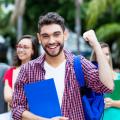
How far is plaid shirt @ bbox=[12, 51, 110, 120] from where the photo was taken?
13.6 ft

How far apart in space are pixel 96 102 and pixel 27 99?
20.6 inches

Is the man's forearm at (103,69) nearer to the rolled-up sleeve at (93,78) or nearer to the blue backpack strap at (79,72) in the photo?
the rolled-up sleeve at (93,78)

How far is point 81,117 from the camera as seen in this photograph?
4.18 metres

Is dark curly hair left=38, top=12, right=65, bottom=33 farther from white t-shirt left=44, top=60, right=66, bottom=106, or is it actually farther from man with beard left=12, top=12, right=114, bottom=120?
white t-shirt left=44, top=60, right=66, bottom=106

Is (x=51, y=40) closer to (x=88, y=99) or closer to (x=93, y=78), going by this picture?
(x=93, y=78)

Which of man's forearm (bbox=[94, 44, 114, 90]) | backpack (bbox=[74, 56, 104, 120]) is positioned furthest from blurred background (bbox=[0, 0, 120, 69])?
man's forearm (bbox=[94, 44, 114, 90])

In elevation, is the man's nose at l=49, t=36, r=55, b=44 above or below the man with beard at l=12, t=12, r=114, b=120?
above

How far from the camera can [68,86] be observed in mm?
4168

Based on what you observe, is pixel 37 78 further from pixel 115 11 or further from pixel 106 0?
pixel 115 11

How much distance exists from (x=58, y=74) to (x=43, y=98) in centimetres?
21

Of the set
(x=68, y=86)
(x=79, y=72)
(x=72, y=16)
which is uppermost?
(x=72, y=16)

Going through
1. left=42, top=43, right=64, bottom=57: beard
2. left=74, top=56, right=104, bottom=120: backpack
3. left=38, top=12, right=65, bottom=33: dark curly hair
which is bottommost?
left=74, top=56, right=104, bottom=120: backpack

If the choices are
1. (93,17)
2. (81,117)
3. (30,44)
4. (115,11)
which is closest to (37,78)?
(81,117)

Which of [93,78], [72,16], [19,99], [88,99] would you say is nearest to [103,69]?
[93,78]
